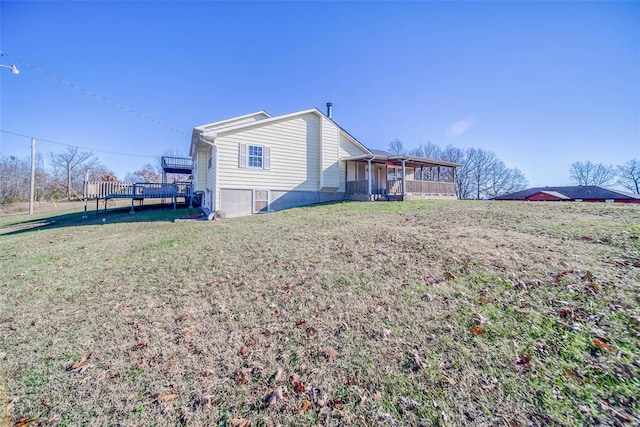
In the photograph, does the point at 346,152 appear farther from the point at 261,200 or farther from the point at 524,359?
the point at 524,359

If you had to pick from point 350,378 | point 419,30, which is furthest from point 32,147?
point 350,378

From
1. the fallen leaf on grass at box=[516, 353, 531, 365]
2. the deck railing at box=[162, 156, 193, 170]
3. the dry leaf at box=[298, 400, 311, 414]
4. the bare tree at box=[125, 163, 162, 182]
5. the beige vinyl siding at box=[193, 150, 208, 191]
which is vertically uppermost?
the bare tree at box=[125, 163, 162, 182]

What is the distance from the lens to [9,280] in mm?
5359

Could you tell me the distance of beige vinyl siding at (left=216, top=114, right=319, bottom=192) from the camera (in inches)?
492

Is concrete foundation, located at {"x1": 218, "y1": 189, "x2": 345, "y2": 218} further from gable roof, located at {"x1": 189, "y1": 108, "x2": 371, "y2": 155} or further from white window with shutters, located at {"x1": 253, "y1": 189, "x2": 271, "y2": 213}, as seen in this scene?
gable roof, located at {"x1": 189, "y1": 108, "x2": 371, "y2": 155}

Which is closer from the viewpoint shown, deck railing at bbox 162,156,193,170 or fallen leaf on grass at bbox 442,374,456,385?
fallen leaf on grass at bbox 442,374,456,385

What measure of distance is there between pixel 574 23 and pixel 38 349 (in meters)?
15.0

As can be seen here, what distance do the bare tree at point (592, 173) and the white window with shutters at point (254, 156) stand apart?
77.5 m

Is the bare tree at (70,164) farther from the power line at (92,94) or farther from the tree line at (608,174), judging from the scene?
the tree line at (608,174)

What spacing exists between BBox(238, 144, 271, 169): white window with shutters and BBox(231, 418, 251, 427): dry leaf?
12.0 meters

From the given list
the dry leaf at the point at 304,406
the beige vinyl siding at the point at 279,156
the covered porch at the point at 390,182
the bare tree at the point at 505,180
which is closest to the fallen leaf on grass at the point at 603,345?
the dry leaf at the point at 304,406

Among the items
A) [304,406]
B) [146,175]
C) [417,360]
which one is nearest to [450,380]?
[417,360]

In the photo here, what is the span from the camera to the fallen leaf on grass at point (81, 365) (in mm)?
2777

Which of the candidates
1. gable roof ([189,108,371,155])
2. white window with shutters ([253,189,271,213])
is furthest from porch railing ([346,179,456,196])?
white window with shutters ([253,189,271,213])
